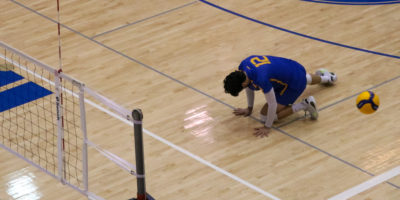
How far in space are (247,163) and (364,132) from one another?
5.26ft

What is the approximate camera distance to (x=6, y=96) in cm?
1120

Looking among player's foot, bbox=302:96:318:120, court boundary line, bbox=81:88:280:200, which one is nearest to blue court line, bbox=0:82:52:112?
court boundary line, bbox=81:88:280:200

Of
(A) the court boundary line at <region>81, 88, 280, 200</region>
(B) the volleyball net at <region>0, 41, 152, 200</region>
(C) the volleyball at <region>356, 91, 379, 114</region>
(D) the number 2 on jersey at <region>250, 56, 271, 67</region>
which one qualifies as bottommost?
(B) the volleyball net at <region>0, 41, 152, 200</region>

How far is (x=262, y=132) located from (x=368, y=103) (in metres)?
1.38

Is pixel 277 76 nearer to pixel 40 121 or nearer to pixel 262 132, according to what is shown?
pixel 262 132

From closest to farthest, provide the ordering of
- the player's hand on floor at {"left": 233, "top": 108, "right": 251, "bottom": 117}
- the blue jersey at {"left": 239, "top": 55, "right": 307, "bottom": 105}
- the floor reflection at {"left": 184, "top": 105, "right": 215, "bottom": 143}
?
the blue jersey at {"left": 239, "top": 55, "right": 307, "bottom": 105}, the floor reflection at {"left": 184, "top": 105, "right": 215, "bottom": 143}, the player's hand on floor at {"left": 233, "top": 108, "right": 251, "bottom": 117}

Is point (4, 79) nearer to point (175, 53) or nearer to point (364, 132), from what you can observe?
point (175, 53)

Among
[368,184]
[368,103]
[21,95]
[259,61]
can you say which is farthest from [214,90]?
[368,184]

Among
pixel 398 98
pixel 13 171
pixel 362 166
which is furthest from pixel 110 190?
pixel 398 98

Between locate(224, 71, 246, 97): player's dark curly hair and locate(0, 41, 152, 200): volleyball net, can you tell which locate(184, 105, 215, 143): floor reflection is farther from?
locate(0, 41, 152, 200): volleyball net

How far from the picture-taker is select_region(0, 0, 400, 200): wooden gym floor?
934 centimetres

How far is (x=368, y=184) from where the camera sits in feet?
30.0

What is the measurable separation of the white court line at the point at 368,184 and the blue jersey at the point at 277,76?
1679 mm

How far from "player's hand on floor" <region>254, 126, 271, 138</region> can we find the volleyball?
119 centimetres
